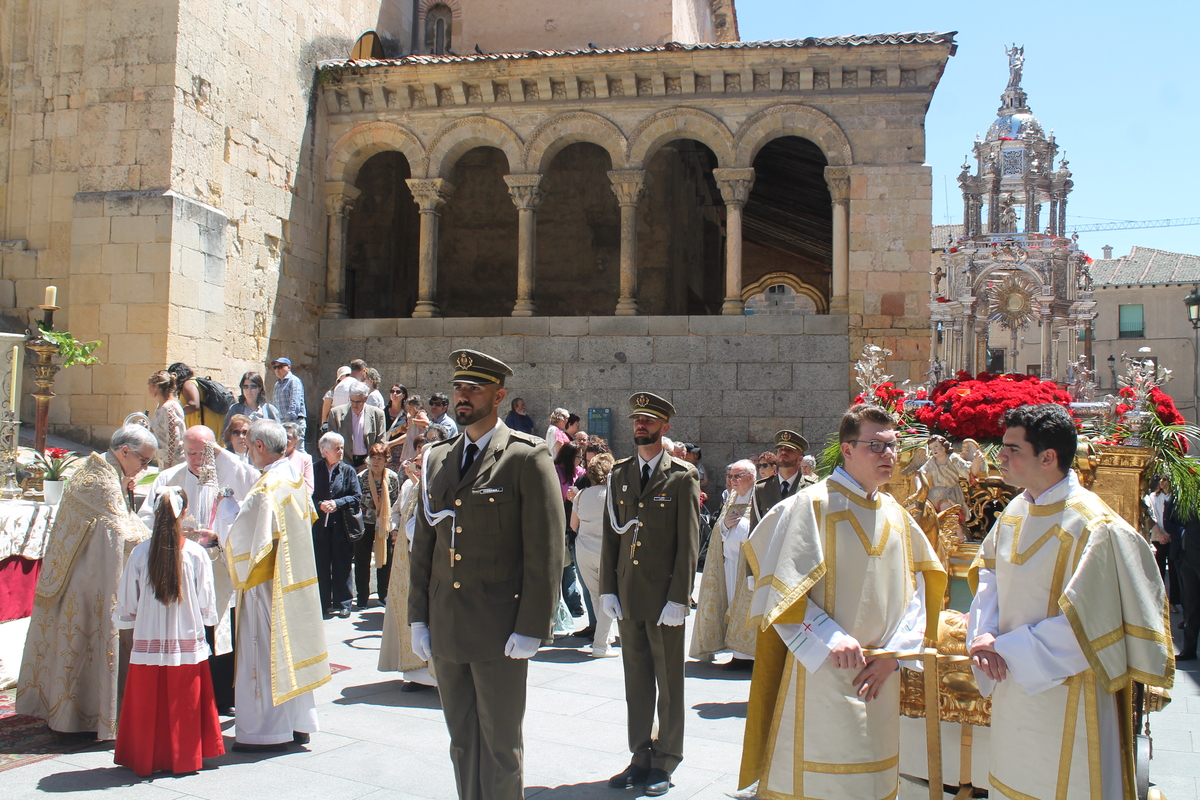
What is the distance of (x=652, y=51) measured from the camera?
47.2 ft

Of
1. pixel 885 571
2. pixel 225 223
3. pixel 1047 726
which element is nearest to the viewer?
pixel 1047 726

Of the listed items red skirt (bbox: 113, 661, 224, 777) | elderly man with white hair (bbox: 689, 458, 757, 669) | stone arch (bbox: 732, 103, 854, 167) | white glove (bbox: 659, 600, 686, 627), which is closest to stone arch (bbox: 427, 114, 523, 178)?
stone arch (bbox: 732, 103, 854, 167)

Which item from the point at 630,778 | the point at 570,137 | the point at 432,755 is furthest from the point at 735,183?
the point at 630,778

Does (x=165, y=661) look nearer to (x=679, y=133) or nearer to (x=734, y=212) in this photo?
(x=734, y=212)

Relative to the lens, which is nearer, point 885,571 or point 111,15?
point 885,571

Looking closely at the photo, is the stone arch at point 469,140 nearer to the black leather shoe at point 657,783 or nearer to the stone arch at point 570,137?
the stone arch at point 570,137

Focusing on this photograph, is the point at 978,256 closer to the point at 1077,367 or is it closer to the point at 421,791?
the point at 1077,367

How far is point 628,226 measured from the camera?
15.1 meters

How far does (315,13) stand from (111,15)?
145 inches

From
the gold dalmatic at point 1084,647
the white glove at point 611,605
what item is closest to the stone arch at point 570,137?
the white glove at point 611,605

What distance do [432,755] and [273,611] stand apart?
3.68ft

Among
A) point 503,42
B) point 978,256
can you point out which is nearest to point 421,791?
point 503,42

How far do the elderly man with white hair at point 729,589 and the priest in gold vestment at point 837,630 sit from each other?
3.51 m

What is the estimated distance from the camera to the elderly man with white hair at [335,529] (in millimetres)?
8766
